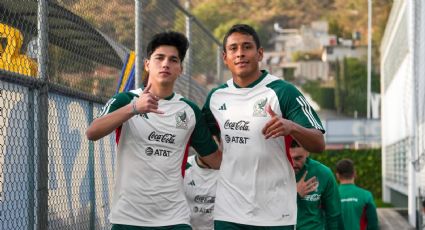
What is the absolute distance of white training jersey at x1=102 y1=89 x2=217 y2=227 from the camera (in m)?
6.73

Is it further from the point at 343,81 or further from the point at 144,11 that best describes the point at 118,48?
the point at 343,81

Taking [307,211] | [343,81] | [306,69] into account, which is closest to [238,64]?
[307,211]

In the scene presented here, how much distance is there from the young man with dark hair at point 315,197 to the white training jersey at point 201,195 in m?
0.79

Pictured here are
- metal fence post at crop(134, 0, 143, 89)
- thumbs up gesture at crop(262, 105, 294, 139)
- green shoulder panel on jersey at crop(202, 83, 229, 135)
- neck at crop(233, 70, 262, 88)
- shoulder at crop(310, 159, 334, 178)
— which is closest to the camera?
thumbs up gesture at crop(262, 105, 294, 139)

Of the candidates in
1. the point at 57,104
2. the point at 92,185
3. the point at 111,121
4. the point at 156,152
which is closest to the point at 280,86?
the point at 156,152

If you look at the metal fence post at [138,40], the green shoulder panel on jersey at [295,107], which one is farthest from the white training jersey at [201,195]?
the green shoulder panel on jersey at [295,107]

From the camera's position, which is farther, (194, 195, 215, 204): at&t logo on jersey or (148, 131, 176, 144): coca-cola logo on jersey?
(194, 195, 215, 204): at&t logo on jersey

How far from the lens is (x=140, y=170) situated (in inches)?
265

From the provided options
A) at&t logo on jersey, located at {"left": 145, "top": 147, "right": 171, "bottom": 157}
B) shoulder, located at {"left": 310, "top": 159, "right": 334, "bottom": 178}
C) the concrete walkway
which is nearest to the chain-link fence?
at&t logo on jersey, located at {"left": 145, "top": 147, "right": 171, "bottom": 157}

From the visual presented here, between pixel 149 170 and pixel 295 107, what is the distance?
1.05 m

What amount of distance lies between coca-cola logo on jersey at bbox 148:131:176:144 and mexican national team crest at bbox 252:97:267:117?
0.58 m

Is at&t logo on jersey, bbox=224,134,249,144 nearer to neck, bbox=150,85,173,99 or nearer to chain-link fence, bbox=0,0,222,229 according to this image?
neck, bbox=150,85,173,99

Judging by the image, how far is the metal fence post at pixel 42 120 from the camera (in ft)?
22.7

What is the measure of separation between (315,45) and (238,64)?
170 meters
